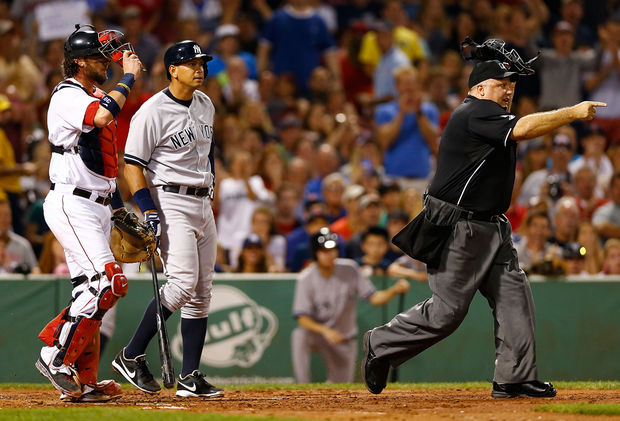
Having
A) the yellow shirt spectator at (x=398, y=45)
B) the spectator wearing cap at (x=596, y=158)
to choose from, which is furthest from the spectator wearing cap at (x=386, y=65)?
the spectator wearing cap at (x=596, y=158)

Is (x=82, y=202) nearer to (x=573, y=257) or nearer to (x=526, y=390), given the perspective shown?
(x=526, y=390)

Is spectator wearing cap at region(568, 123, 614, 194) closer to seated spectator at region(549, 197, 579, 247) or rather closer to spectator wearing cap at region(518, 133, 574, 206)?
spectator wearing cap at region(518, 133, 574, 206)

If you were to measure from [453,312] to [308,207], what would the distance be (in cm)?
589

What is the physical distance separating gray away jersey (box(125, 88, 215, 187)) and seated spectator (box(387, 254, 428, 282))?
13.2 ft

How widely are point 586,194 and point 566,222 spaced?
1.36m

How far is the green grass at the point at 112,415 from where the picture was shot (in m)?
5.84

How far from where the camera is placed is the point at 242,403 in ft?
22.5

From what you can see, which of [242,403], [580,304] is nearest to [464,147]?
[242,403]

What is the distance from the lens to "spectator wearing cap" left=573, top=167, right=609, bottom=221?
12.8 meters

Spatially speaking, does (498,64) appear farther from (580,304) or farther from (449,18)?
(449,18)

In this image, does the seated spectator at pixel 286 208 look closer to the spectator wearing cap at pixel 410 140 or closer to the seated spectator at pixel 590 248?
the spectator wearing cap at pixel 410 140

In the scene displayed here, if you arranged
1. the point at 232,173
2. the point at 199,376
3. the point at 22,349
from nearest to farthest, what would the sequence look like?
A: the point at 199,376 → the point at 22,349 → the point at 232,173

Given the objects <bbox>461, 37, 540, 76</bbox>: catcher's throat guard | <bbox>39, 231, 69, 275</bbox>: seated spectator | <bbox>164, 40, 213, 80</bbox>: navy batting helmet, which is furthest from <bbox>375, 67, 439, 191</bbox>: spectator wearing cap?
<bbox>164, 40, 213, 80</bbox>: navy batting helmet

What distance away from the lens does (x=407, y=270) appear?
10.7m
